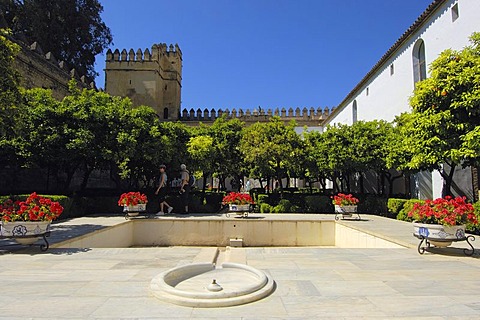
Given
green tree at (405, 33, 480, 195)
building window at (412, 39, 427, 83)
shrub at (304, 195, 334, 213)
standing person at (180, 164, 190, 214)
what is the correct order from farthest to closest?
shrub at (304, 195, 334, 213)
building window at (412, 39, 427, 83)
standing person at (180, 164, 190, 214)
green tree at (405, 33, 480, 195)

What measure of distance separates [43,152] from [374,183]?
17.1 metres

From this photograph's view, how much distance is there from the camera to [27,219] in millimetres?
6250

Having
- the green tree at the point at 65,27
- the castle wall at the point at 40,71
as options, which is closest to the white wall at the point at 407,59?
the castle wall at the point at 40,71

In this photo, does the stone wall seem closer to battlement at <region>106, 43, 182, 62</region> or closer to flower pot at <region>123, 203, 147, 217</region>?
battlement at <region>106, 43, 182, 62</region>

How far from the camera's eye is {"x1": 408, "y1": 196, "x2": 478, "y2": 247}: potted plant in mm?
5859

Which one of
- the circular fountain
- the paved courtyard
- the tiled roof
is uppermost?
the tiled roof

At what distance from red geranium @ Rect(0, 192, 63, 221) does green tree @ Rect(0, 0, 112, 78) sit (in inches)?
1040

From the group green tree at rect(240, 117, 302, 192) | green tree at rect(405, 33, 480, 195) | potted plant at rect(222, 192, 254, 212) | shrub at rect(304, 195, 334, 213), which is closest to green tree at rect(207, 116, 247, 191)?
green tree at rect(240, 117, 302, 192)

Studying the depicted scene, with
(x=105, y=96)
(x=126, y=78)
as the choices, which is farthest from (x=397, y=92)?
(x=126, y=78)

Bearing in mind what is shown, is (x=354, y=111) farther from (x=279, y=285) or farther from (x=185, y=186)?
(x=279, y=285)

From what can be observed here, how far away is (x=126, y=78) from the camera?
1435 inches

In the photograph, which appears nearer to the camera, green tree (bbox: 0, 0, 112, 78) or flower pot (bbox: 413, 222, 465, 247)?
flower pot (bbox: 413, 222, 465, 247)

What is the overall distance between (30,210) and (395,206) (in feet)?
39.0

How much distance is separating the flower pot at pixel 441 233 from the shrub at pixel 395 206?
7.21 m
